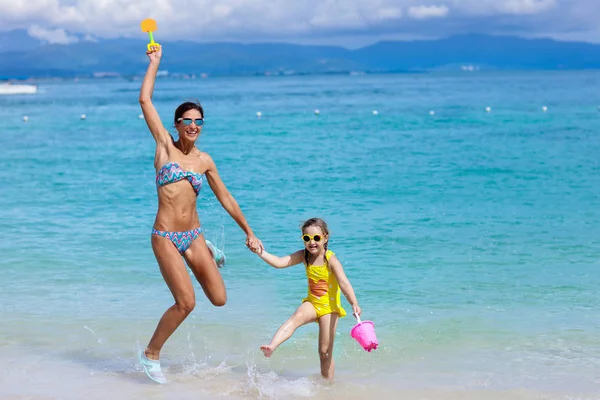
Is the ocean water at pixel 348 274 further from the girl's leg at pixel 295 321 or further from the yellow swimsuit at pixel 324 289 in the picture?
the yellow swimsuit at pixel 324 289

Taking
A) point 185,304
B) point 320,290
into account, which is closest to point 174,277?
point 185,304

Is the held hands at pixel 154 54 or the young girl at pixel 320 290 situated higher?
the held hands at pixel 154 54

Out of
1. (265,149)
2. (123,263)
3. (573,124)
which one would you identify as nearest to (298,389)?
(123,263)

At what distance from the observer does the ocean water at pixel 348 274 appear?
20.0 ft

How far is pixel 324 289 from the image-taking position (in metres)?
5.63

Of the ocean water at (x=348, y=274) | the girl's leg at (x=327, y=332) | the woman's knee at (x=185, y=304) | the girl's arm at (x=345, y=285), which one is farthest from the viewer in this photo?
the ocean water at (x=348, y=274)

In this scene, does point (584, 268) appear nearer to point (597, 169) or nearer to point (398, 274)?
point (398, 274)

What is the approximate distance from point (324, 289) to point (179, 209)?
3.67 feet

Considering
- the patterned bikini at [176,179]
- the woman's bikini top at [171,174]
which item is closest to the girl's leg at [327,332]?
the patterned bikini at [176,179]

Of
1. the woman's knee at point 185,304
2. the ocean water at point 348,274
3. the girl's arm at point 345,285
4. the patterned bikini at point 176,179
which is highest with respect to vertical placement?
the patterned bikini at point 176,179

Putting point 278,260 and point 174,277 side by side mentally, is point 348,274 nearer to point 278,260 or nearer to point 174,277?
point 278,260

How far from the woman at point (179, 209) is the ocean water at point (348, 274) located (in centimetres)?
74

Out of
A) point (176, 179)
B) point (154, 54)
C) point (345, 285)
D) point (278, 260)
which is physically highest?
point (154, 54)

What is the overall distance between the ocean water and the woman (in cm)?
74
